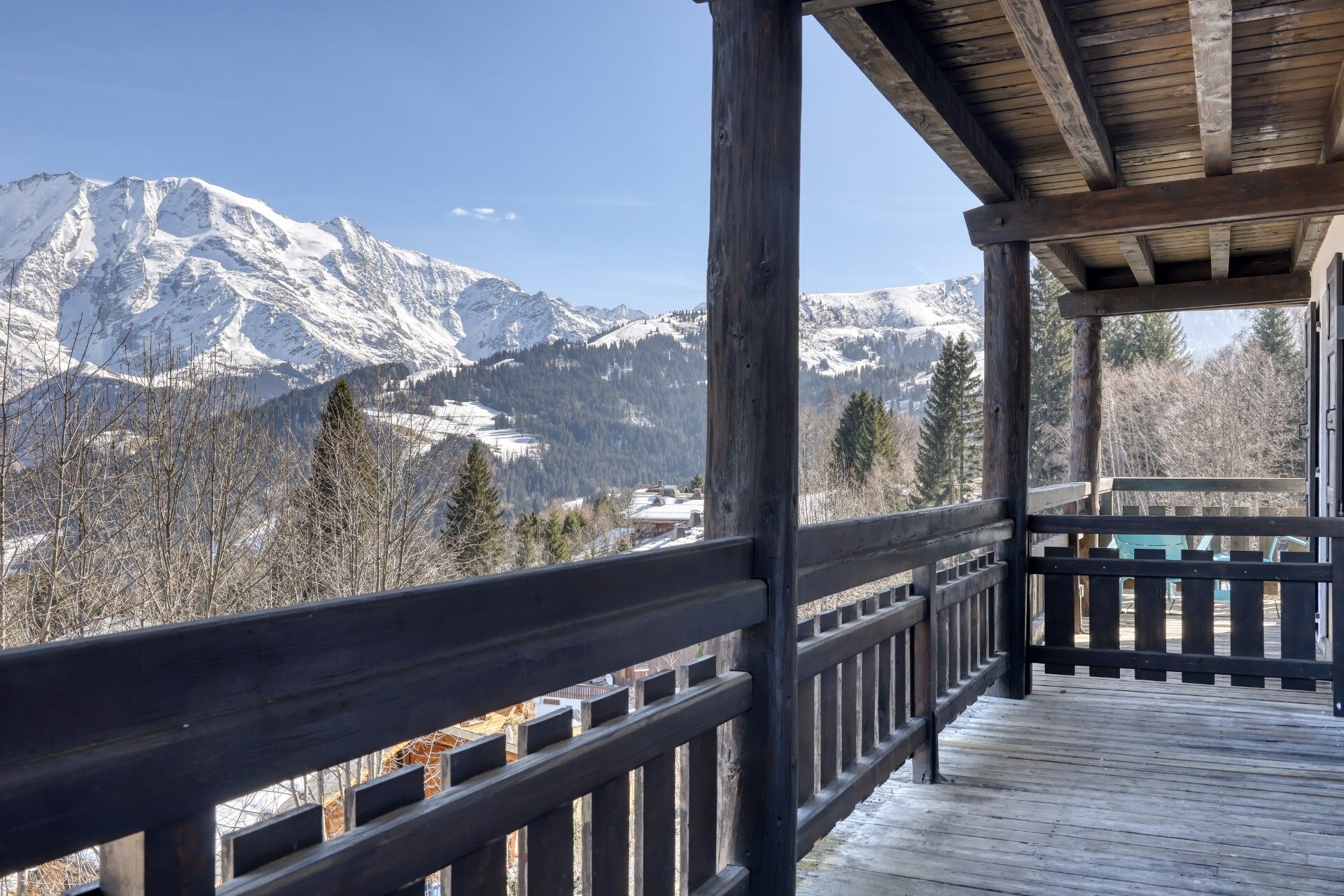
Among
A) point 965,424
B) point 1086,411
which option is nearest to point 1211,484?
point 1086,411

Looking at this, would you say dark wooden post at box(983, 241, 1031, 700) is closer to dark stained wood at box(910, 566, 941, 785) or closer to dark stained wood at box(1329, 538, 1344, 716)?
dark stained wood at box(1329, 538, 1344, 716)

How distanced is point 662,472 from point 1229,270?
86852 millimetres

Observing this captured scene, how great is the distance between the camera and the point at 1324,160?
12.3 feet

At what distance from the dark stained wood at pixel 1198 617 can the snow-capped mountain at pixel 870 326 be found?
94.3 m

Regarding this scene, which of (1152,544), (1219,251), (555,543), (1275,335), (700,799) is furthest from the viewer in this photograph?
(555,543)

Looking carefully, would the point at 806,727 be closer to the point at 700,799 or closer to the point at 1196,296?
the point at 700,799

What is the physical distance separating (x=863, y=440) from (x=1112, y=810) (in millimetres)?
39987

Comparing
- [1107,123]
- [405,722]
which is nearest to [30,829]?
[405,722]

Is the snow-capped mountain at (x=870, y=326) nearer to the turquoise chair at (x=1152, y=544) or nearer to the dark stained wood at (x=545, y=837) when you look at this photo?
the turquoise chair at (x=1152, y=544)

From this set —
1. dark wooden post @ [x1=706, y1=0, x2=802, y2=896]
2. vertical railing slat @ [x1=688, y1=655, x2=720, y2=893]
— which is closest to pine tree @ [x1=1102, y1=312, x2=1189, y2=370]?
dark wooden post @ [x1=706, y1=0, x2=802, y2=896]

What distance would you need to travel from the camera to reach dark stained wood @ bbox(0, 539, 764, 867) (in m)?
0.73

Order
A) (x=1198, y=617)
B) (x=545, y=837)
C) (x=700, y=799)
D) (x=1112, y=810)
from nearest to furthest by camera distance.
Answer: (x=545, y=837) → (x=700, y=799) → (x=1112, y=810) → (x=1198, y=617)

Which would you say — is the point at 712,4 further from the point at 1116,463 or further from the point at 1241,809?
the point at 1116,463

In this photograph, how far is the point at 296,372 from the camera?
153 m
